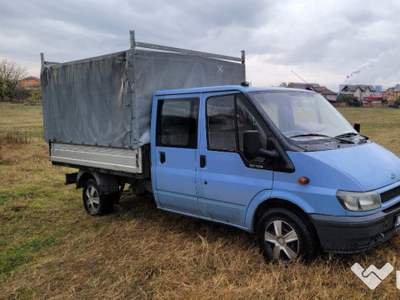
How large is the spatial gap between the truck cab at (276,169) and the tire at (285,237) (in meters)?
0.01

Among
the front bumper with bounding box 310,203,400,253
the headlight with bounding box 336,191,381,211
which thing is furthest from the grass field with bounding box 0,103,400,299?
the headlight with bounding box 336,191,381,211

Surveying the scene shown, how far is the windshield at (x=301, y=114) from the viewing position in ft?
A: 13.3

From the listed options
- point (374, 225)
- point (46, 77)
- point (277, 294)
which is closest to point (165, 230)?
point (277, 294)

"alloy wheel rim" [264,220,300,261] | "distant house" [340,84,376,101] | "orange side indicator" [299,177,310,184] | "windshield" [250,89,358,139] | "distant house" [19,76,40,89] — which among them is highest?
"distant house" [19,76,40,89]

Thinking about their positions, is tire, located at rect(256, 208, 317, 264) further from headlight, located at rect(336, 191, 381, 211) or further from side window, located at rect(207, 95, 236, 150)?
side window, located at rect(207, 95, 236, 150)

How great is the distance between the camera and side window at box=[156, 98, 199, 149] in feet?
15.2

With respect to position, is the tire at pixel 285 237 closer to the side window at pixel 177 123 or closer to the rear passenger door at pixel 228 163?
the rear passenger door at pixel 228 163

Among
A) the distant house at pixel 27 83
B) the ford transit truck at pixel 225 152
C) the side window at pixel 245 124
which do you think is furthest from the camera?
the distant house at pixel 27 83

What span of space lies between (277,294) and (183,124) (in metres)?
2.44

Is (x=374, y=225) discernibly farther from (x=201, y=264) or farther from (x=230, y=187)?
(x=201, y=264)

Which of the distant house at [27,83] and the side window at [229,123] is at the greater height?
the distant house at [27,83]

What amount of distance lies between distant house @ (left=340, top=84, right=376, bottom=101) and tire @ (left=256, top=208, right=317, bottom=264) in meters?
113

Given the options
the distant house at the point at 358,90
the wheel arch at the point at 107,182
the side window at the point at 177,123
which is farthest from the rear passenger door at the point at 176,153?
the distant house at the point at 358,90

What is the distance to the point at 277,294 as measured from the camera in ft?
10.8
